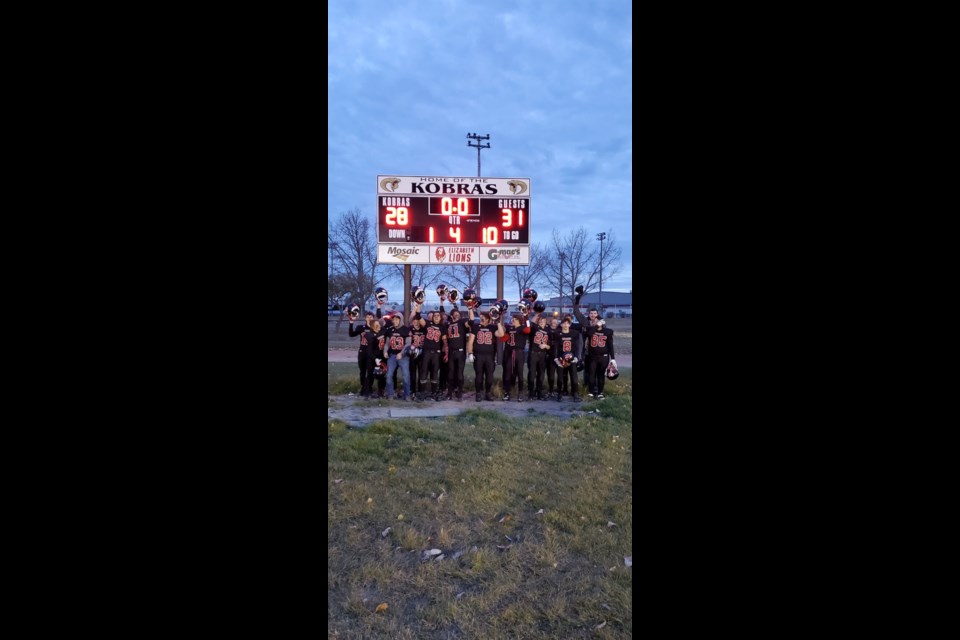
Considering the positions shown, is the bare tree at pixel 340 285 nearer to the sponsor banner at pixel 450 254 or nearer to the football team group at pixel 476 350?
the sponsor banner at pixel 450 254

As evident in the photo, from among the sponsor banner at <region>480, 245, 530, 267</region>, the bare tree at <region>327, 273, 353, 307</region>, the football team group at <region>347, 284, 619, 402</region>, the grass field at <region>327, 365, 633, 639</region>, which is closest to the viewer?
the grass field at <region>327, 365, 633, 639</region>

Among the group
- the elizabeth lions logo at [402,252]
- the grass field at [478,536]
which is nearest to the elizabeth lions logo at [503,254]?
the elizabeth lions logo at [402,252]

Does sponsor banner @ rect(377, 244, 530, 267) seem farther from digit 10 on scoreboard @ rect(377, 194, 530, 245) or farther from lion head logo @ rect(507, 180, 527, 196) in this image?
lion head logo @ rect(507, 180, 527, 196)

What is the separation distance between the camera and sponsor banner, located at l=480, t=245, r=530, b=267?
32.3ft

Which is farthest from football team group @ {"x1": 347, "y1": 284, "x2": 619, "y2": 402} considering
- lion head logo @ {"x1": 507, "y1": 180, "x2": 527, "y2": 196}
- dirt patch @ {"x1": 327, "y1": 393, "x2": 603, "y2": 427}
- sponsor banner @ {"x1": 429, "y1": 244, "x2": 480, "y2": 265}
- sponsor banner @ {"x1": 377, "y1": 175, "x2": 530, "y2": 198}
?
lion head logo @ {"x1": 507, "y1": 180, "x2": 527, "y2": 196}

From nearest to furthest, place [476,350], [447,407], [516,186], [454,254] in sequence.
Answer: [447,407] < [476,350] < [516,186] < [454,254]

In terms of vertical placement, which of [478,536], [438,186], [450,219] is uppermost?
[438,186]

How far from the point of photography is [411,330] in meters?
7.83

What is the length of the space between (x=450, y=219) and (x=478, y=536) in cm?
769

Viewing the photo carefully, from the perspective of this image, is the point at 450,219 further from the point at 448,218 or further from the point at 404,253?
the point at 404,253

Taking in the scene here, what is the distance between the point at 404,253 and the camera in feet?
32.1

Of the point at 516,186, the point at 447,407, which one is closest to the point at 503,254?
the point at 516,186

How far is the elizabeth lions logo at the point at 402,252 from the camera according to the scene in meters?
9.73
